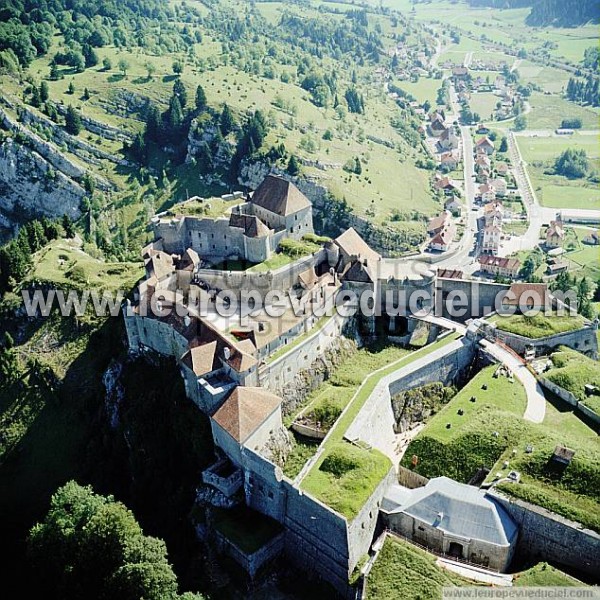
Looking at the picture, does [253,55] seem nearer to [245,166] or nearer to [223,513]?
[245,166]

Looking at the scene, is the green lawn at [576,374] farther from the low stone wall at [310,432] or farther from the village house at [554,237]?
the village house at [554,237]

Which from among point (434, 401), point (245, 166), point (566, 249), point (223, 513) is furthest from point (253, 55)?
point (223, 513)

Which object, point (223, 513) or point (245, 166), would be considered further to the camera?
point (245, 166)

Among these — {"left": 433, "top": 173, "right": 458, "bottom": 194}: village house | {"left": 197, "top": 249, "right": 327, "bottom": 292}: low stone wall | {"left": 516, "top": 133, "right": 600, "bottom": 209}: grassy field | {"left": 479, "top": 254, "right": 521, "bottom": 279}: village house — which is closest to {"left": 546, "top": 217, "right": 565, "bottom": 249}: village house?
{"left": 479, "top": 254, "right": 521, "bottom": 279}: village house

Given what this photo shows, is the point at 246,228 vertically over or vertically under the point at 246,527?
over

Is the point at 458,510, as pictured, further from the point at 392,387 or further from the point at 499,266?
the point at 499,266

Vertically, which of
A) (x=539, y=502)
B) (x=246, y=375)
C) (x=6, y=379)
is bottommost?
(x=6, y=379)

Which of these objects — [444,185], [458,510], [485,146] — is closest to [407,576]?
[458,510]

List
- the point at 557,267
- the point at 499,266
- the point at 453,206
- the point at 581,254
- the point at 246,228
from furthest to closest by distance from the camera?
the point at 453,206 < the point at 581,254 < the point at 557,267 < the point at 499,266 < the point at 246,228
